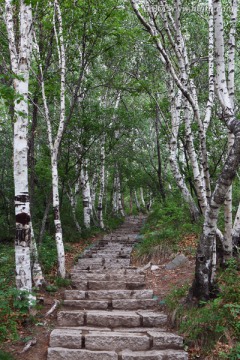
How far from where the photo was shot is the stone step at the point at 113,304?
7027 millimetres

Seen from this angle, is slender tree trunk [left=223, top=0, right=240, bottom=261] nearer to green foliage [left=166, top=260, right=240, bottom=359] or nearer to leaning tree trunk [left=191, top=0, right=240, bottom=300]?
green foliage [left=166, top=260, right=240, bottom=359]

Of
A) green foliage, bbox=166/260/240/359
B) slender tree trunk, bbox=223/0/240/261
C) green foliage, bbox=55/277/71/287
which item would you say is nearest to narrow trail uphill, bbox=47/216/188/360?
green foliage, bbox=55/277/71/287

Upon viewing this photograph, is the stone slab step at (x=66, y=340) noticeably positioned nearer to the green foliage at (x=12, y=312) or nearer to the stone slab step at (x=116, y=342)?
the stone slab step at (x=116, y=342)

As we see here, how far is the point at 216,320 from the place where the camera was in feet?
17.8

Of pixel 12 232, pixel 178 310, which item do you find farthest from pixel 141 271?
pixel 12 232

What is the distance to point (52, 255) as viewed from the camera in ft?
30.8

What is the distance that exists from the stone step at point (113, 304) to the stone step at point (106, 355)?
169cm

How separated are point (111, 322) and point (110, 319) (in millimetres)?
59

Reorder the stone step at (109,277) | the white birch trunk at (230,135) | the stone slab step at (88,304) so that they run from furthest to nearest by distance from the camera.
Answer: the stone step at (109,277), the stone slab step at (88,304), the white birch trunk at (230,135)

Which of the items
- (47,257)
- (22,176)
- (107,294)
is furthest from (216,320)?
(47,257)

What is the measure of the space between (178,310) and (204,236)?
1575 millimetres

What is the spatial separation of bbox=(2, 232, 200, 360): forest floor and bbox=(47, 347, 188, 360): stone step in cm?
18

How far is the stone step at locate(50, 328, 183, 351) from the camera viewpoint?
554cm

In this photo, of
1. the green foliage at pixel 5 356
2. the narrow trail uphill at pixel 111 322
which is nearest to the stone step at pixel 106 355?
the narrow trail uphill at pixel 111 322
